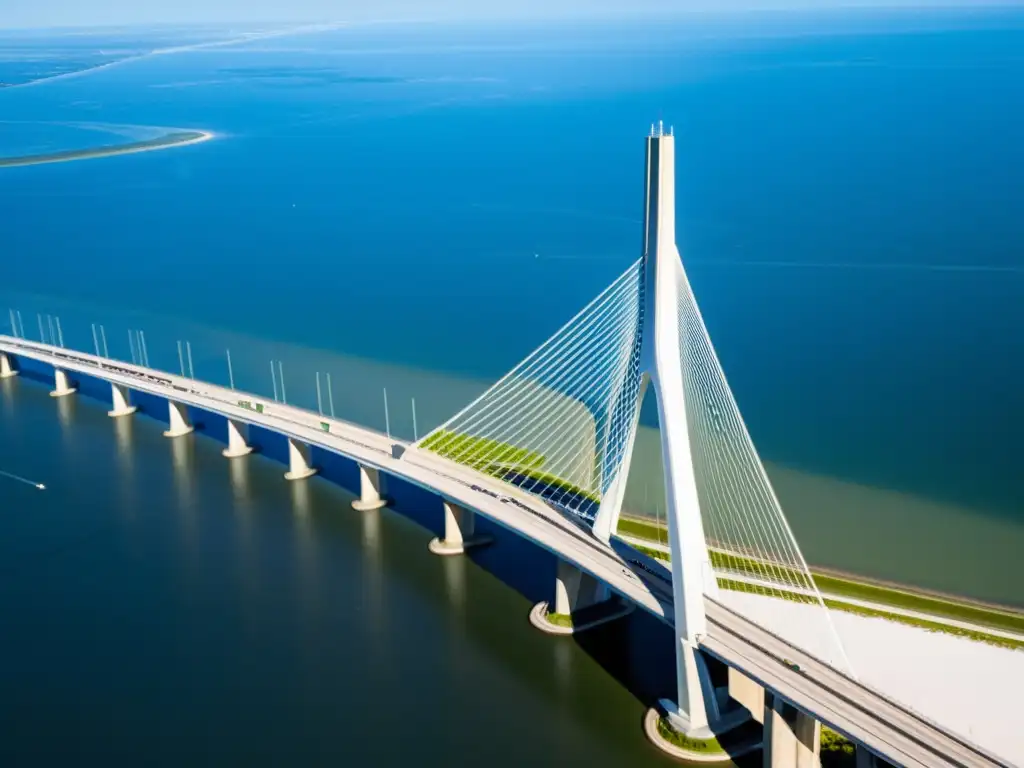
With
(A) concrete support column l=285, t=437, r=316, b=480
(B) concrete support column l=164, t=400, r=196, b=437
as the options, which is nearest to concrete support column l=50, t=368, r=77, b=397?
(B) concrete support column l=164, t=400, r=196, b=437

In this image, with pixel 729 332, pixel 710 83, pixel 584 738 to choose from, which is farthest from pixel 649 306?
pixel 710 83

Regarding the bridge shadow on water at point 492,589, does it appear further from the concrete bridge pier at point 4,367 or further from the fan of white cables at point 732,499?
the concrete bridge pier at point 4,367

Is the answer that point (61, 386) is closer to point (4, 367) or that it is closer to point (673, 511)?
point (4, 367)

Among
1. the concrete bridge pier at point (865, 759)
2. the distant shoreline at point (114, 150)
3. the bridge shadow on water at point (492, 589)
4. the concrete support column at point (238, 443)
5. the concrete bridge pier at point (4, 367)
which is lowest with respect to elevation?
the bridge shadow on water at point (492, 589)

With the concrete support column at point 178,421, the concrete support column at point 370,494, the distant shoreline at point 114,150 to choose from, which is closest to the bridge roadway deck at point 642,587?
the concrete support column at point 178,421

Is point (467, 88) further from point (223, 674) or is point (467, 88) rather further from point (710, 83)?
point (223, 674)

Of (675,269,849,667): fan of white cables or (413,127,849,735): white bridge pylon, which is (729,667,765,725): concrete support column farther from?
(675,269,849,667): fan of white cables

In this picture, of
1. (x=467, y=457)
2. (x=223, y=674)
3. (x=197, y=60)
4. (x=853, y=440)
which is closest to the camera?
(x=223, y=674)
